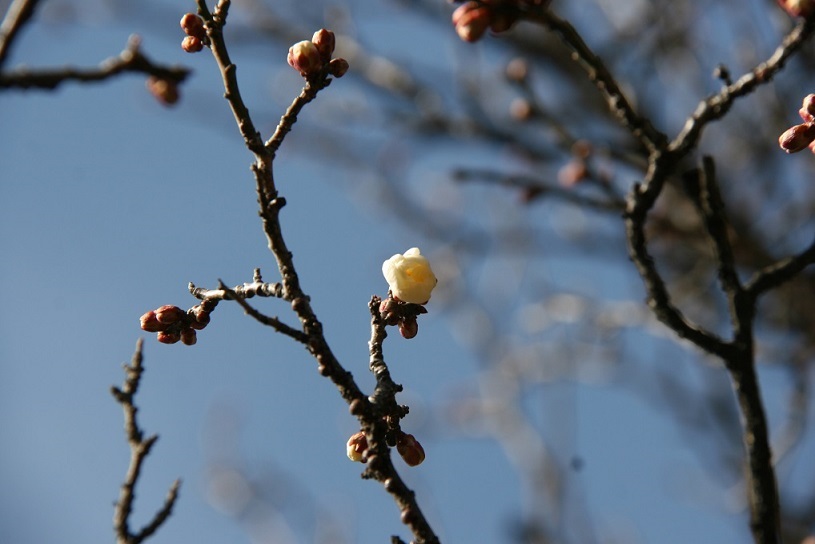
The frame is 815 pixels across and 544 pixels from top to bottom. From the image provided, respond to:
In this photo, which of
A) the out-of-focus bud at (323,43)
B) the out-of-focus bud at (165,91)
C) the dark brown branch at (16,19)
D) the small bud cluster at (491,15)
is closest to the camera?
the dark brown branch at (16,19)

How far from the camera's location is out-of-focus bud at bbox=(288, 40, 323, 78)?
61.1 inches

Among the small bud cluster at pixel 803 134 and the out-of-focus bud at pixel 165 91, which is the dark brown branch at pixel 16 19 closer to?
the out-of-focus bud at pixel 165 91

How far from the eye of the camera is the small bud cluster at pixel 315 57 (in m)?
1.56

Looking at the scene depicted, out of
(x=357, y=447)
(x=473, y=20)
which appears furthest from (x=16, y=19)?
(x=357, y=447)

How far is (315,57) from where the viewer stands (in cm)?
158

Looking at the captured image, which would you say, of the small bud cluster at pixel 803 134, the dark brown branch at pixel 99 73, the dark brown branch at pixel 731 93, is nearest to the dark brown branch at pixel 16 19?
the dark brown branch at pixel 99 73

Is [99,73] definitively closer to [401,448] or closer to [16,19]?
[16,19]

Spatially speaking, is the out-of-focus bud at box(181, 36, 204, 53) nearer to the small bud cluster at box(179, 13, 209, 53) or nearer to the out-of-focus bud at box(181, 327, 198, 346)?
the small bud cluster at box(179, 13, 209, 53)

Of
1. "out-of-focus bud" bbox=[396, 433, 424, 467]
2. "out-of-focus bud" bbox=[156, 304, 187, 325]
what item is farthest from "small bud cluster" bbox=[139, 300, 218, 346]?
"out-of-focus bud" bbox=[396, 433, 424, 467]

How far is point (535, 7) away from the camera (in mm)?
1512

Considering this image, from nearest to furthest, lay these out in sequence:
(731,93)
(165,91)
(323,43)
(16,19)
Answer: (16,19)
(323,43)
(731,93)
(165,91)

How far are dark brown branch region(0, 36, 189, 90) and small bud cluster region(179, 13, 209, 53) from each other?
17 cm

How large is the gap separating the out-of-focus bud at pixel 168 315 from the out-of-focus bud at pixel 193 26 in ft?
1.92

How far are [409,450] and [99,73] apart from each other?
105cm
